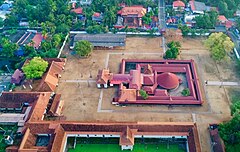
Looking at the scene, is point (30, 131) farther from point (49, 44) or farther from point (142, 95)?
point (49, 44)

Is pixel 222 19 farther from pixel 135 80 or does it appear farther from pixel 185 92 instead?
pixel 135 80

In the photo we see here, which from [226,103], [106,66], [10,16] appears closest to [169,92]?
[226,103]

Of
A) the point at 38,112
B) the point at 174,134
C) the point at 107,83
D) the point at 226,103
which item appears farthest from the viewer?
the point at 107,83

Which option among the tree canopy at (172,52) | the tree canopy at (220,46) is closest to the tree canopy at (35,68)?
the tree canopy at (172,52)

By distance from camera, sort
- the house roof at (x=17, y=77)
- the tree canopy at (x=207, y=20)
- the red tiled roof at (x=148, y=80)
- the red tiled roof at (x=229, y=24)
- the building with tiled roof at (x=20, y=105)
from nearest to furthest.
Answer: the building with tiled roof at (x=20, y=105), the red tiled roof at (x=148, y=80), the house roof at (x=17, y=77), the tree canopy at (x=207, y=20), the red tiled roof at (x=229, y=24)

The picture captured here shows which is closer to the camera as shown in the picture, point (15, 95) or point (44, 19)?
point (15, 95)

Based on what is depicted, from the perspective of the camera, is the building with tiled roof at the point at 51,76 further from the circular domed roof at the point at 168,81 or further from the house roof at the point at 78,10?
the circular domed roof at the point at 168,81
